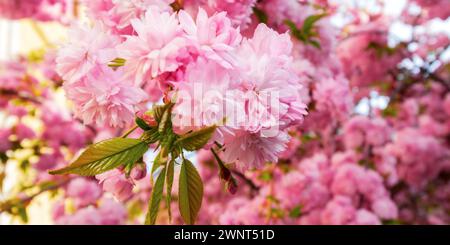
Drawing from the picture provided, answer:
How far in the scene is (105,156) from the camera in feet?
1.90

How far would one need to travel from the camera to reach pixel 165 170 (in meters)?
0.59

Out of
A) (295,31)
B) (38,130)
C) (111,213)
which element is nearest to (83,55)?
(295,31)

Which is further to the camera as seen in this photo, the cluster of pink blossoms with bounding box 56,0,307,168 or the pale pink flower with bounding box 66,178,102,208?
the pale pink flower with bounding box 66,178,102,208

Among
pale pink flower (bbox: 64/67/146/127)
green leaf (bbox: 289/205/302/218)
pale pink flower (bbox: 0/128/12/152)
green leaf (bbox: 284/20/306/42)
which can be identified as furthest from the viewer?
pale pink flower (bbox: 0/128/12/152)

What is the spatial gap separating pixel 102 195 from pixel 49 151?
0.50 metres

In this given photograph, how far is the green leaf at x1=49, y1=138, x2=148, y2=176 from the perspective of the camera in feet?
1.87

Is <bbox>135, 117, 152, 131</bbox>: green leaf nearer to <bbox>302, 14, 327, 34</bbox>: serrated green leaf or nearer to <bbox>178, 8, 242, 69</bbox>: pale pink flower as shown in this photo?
<bbox>178, 8, 242, 69</bbox>: pale pink flower

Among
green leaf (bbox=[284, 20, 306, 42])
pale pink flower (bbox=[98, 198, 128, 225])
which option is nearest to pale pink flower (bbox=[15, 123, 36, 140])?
pale pink flower (bbox=[98, 198, 128, 225])

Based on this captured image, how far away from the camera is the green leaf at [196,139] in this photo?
1.72 ft

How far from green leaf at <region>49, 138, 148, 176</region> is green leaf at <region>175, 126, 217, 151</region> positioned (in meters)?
0.06

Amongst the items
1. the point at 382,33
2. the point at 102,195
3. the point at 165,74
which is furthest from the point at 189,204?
the point at 382,33

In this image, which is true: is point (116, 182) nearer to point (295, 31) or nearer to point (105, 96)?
point (105, 96)

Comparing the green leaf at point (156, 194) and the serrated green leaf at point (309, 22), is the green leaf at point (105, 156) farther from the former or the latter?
the serrated green leaf at point (309, 22)

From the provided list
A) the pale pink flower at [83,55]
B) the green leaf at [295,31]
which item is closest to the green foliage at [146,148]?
the pale pink flower at [83,55]
